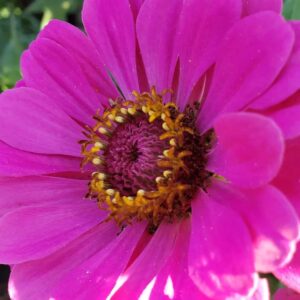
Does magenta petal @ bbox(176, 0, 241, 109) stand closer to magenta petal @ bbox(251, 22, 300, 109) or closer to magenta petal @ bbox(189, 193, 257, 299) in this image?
magenta petal @ bbox(251, 22, 300, 109)

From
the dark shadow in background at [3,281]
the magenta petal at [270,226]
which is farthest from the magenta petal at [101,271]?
the dark shadow in background at [3,281]

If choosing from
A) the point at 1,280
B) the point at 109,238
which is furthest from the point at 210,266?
the point at 1,280

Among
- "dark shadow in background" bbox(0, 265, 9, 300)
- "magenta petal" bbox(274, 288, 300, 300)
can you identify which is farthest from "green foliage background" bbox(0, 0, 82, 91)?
"magenta petal" bbox(274, 288, 300, 300)

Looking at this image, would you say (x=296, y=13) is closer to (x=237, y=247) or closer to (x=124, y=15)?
(x=124, y=15)

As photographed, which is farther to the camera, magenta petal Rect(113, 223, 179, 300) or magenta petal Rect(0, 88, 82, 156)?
magenta petal Rect(0, 88, 82, 156)

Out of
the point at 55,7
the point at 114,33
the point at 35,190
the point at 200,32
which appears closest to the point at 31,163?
the point at 35,190

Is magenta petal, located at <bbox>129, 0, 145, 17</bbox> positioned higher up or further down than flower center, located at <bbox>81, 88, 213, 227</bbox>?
higher up

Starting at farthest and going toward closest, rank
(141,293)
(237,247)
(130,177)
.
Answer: (130,177) → (141,293) → (237,247)

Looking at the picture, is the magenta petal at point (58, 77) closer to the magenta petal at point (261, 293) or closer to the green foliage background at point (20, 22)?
the magenta petal at point (261, 293)
